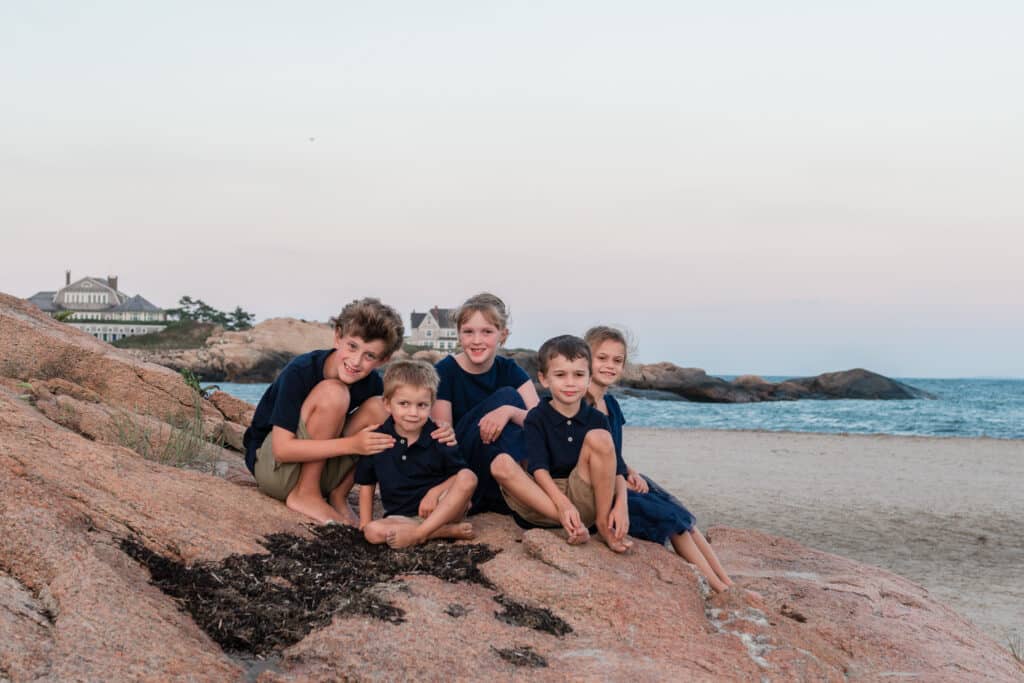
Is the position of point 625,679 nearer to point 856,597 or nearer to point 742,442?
point 856,597

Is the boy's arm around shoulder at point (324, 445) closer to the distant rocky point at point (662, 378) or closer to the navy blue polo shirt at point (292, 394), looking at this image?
the navy blue polo shirt at point (292, 394)

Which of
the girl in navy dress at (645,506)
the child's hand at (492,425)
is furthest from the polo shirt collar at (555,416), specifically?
the child's hand at (492,425)

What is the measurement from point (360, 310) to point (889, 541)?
23.1ft

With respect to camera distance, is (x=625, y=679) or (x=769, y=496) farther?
(x=769, y=496)

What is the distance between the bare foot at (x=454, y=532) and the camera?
4.68m

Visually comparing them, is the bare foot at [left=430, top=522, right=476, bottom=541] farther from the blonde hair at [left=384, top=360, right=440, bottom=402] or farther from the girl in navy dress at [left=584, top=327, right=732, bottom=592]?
the girl in navy dress at [left=584, top=327, right=732, bottom=592]

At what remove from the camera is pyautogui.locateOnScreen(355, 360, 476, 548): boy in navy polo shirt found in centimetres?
484

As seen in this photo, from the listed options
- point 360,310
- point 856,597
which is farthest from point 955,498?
point 360,310

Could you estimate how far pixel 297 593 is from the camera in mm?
3869

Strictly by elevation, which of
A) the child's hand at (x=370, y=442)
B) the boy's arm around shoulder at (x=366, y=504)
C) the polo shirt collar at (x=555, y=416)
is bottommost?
the boy's arm around shoulder at (x=366, y=504)

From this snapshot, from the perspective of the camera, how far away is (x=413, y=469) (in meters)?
4.96

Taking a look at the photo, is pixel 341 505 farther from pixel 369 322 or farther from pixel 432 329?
pixel 432 329

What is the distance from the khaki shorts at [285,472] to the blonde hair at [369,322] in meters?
0.65

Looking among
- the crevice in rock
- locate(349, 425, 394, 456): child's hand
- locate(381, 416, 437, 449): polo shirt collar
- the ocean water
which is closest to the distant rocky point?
the ocean water
